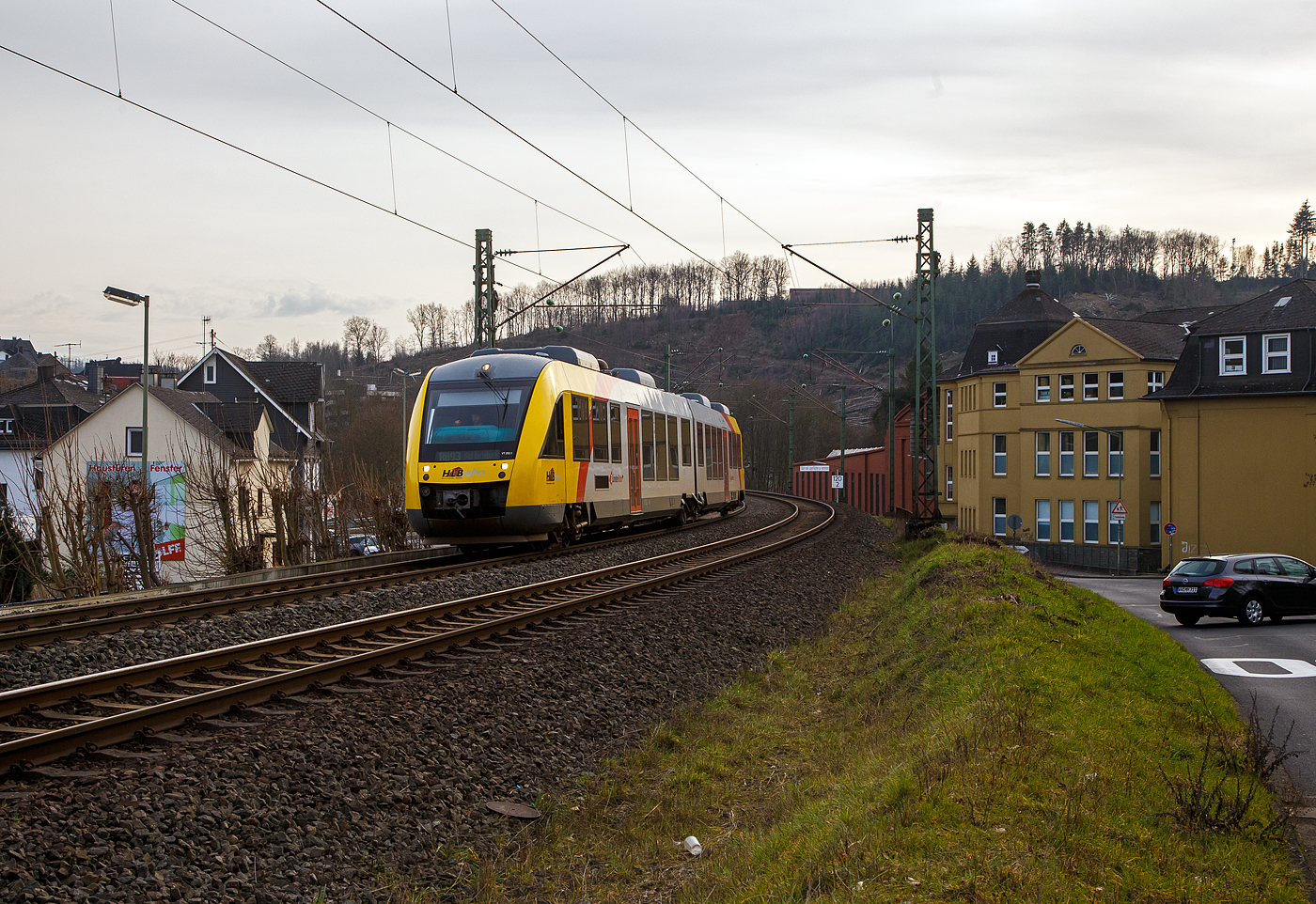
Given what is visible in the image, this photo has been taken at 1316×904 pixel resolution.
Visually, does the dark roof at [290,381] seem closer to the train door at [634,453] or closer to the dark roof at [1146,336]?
the train door at [634,453]

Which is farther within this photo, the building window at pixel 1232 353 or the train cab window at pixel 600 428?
the building window at pixel 1232 353

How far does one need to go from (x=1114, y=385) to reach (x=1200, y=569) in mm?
31896

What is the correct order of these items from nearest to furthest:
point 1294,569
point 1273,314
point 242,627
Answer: point 242,627
point 1294,569
point 1273,314

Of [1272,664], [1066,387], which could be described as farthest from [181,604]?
[1066,387]

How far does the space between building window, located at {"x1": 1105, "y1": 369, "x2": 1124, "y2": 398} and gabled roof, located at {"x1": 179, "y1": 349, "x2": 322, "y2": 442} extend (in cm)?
3725

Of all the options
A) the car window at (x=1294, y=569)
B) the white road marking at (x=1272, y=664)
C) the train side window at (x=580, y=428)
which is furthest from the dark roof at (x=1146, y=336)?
the white road marking at (x=1272, y=664)

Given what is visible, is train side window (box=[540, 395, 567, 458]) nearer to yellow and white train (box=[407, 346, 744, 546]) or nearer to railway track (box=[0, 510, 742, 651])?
yellow and white train (box=[407, 346, 744, 546])

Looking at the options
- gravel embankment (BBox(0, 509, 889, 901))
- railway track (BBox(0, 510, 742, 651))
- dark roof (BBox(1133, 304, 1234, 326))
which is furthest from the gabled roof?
gravel embankment (BBox(0, 509, 889, 901))

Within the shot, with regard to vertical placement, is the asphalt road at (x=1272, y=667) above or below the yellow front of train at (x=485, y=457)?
below

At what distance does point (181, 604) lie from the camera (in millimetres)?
11508

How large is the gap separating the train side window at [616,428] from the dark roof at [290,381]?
37328mm

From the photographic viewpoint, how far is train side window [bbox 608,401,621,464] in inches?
776

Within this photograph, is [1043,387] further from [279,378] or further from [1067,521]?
[279,378]

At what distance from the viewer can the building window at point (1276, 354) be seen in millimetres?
39531
